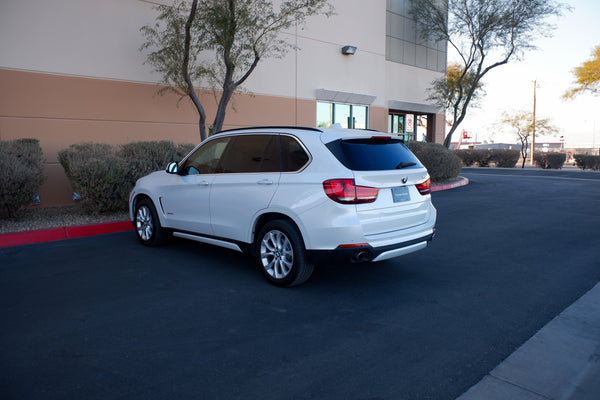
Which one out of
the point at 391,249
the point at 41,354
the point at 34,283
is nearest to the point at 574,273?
the point at 391,249

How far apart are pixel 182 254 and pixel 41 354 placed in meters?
3.23

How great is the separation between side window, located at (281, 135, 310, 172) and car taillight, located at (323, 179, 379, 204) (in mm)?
508

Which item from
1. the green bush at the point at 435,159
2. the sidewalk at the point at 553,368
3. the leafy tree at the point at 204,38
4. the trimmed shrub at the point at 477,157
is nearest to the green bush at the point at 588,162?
the trimmed shrub at the point at 477,157

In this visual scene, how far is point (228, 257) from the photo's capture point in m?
6.59

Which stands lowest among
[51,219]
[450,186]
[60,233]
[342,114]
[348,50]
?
[60,233]

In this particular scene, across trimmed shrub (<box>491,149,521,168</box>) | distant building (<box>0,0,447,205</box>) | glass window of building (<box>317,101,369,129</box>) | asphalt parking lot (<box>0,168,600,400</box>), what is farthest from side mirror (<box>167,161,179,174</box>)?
trimmed shrub (<box>491,149,521,168</box>)

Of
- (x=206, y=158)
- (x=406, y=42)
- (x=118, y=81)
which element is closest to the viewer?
(x=206, y=158)

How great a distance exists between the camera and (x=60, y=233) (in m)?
8.12

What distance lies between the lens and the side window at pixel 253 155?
5379mm

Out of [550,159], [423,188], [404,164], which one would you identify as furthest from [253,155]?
[550,159]

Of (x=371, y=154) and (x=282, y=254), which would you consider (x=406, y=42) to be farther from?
(x=282, y=254)

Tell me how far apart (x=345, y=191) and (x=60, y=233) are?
593 centimetres

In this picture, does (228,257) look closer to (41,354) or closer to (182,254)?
(182,254)

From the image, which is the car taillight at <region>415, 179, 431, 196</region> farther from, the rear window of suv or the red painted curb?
the red painted curb
